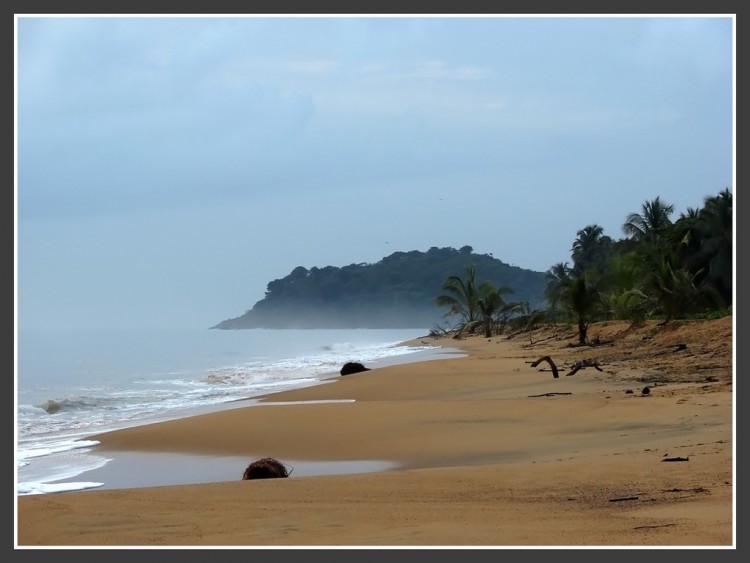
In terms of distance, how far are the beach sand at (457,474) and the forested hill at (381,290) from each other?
76594mm

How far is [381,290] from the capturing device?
116 metres

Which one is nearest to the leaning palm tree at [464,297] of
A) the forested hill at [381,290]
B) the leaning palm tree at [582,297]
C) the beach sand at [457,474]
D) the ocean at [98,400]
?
the ocean at [98,400]

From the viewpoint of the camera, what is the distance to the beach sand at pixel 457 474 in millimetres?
5730

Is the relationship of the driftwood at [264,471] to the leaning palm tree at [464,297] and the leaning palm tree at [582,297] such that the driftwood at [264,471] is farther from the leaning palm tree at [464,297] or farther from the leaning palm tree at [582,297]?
the leaning palm tree at [464,297]

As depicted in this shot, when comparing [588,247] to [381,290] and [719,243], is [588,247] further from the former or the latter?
[381,290]

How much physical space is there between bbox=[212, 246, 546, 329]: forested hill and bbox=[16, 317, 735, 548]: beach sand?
251ft

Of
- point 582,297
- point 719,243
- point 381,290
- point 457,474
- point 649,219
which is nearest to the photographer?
point 457,474

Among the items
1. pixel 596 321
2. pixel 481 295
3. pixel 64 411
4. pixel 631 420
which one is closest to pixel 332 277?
pixel 481 295

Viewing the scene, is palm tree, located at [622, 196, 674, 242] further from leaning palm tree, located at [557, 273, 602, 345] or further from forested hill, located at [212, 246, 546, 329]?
forested hill, located at [212, 246, 546, 329]

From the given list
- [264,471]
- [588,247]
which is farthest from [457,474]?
[588,247]

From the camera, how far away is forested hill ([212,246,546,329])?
95312 mm

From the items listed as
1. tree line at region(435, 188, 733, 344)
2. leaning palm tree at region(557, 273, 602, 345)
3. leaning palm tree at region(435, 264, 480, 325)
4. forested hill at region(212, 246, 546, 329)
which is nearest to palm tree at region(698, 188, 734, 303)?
tree line at region(435, 188, 733, 344)

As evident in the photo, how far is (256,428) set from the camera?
13.2 m

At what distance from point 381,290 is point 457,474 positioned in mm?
107463
